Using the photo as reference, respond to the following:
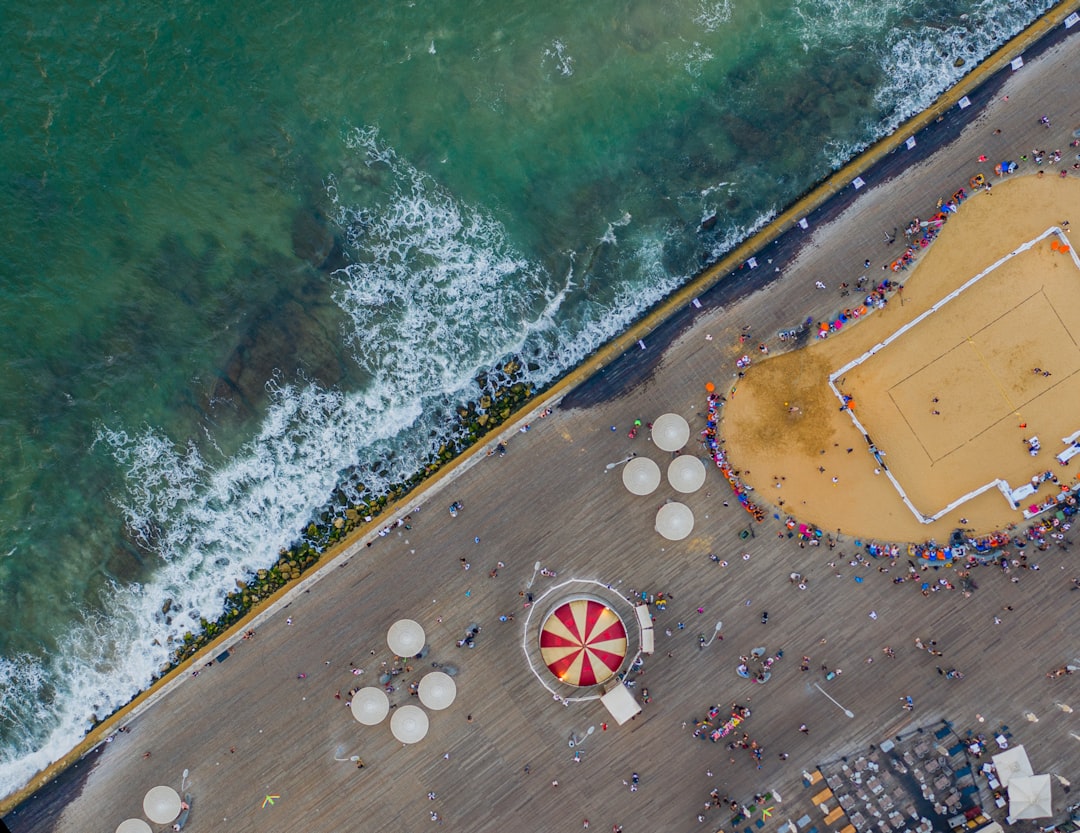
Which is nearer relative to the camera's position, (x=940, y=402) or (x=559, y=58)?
(x=940, y=402)

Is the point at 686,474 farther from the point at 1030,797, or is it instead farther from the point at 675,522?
the point at 1030,797

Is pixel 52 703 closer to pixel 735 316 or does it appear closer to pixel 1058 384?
pixel 735 316

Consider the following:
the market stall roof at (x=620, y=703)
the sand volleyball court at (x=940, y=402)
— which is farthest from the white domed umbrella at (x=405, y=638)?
the sand volleyball court at (x=940, y=402)

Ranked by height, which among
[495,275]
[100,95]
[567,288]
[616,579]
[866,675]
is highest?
[100,95]

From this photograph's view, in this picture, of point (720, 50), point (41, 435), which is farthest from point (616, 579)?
point (41, 435)

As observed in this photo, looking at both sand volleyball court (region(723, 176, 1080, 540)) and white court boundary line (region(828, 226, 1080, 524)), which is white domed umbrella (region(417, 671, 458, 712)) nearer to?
sand volleyball court (region(723, 176, 1080, 540))

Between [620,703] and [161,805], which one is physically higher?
[161,805]

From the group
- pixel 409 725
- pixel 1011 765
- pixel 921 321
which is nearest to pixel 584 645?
pixel 409 725

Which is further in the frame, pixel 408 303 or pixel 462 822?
pixel 408 303
